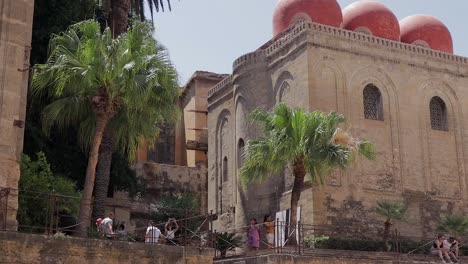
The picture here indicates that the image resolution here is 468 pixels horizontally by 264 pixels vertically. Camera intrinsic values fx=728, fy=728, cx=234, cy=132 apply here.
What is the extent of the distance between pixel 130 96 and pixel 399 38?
52.7ft

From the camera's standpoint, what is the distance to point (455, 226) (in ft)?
81.3

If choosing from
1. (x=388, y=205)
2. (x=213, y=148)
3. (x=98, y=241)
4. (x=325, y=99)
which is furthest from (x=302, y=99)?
(x=98, y=241)

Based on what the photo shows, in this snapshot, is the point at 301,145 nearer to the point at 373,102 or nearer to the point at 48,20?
the point at 373,102

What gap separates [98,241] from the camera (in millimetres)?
12883

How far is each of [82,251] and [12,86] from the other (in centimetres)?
424

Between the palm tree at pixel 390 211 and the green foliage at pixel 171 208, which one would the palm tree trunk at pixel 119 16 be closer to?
the green foliage at pixel 171 208

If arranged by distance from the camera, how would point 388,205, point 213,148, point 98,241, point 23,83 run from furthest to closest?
1. point 213,148
2. point 388,205
3. point 23,83
4. point 98,241

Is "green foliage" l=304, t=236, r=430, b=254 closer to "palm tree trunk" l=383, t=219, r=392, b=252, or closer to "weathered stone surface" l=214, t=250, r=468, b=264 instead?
"palm tree trunk" l=383, t=219, r=392, b=252

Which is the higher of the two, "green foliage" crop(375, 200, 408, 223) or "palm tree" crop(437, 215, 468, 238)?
"green foliage" crop(375, 200, 408, 223)

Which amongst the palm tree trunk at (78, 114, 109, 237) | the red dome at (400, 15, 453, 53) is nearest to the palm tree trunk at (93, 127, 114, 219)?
the palm tree trunk at (78, 114, 109, 237)

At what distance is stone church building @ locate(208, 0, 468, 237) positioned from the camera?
82.3ft

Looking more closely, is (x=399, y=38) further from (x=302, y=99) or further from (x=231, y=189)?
(x=231, y=189)

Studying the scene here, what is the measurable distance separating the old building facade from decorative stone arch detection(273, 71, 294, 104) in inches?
494

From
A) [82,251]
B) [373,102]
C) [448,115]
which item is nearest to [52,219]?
[82,251]
